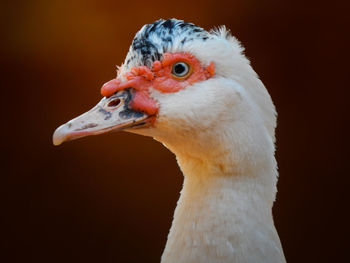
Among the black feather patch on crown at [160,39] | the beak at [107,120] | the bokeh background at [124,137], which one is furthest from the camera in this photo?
the bokeh background at [124,137]

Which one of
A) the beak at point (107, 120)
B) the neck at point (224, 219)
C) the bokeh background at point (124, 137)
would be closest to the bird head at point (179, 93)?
the beak at point (107, 120)

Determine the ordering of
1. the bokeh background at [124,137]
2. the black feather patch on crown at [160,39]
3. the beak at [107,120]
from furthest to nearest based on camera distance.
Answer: the bokeh background at [124,137] < the black feather patch on crown at [160,39] < the beak at [107,120]

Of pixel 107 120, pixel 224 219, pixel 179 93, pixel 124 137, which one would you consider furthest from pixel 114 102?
pixel 124 137

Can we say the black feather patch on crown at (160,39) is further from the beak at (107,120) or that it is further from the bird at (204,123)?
the beak at (107,120)

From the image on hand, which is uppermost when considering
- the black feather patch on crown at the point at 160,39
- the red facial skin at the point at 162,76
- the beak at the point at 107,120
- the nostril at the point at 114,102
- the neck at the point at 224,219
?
the black feather patch on crown at the point at 160,39

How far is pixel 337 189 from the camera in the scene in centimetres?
357

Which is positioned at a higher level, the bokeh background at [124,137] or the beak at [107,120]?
the bokeh background at [124,137]

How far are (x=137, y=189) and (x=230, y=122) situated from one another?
2112 millimetres

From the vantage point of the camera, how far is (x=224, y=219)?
1564 millimetres

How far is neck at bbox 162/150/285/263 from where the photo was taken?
1.56m

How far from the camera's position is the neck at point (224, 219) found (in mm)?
1556

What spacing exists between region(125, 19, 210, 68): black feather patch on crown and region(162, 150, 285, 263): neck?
A: 35cm

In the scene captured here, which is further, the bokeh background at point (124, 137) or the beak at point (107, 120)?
the bokeh background at point (124, 137)

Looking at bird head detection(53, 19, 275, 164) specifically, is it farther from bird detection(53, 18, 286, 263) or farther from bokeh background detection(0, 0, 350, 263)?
bokeh background detection(0, 0, 350, 263)
